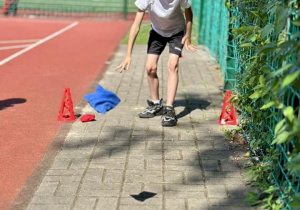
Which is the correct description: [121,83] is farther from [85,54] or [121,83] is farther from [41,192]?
[41,192]

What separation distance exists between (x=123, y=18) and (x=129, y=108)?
15.6m

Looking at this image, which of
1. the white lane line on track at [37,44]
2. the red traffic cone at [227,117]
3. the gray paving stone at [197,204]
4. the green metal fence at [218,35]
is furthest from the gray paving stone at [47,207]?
the white lane line on track at [37,44]

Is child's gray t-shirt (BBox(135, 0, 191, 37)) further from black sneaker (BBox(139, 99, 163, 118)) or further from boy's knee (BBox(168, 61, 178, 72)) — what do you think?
black sneaker (BBox(139, 99, 163, 118))

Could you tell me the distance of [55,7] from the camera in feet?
78.9

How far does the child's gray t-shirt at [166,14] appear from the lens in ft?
21.7

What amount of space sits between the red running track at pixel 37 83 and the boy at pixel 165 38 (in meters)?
1.25

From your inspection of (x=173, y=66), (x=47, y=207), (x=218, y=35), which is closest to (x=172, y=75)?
(x=173, y=66)

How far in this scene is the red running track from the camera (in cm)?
554

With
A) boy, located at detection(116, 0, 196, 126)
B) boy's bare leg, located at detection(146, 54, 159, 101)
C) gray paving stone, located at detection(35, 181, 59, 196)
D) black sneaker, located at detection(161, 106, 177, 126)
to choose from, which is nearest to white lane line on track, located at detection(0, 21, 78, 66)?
boy's bare leg, located at detection(146, 54, 159, 101)

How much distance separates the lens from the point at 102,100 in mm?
7574

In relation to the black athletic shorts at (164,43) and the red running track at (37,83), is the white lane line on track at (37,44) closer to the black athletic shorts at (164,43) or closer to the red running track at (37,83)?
the red running track at (37,83)

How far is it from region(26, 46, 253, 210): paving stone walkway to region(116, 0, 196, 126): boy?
204 mm

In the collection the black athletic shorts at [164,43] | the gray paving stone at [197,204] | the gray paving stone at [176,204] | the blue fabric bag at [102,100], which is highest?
the black athletic shorts at [164,43]

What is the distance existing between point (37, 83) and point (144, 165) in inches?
180
